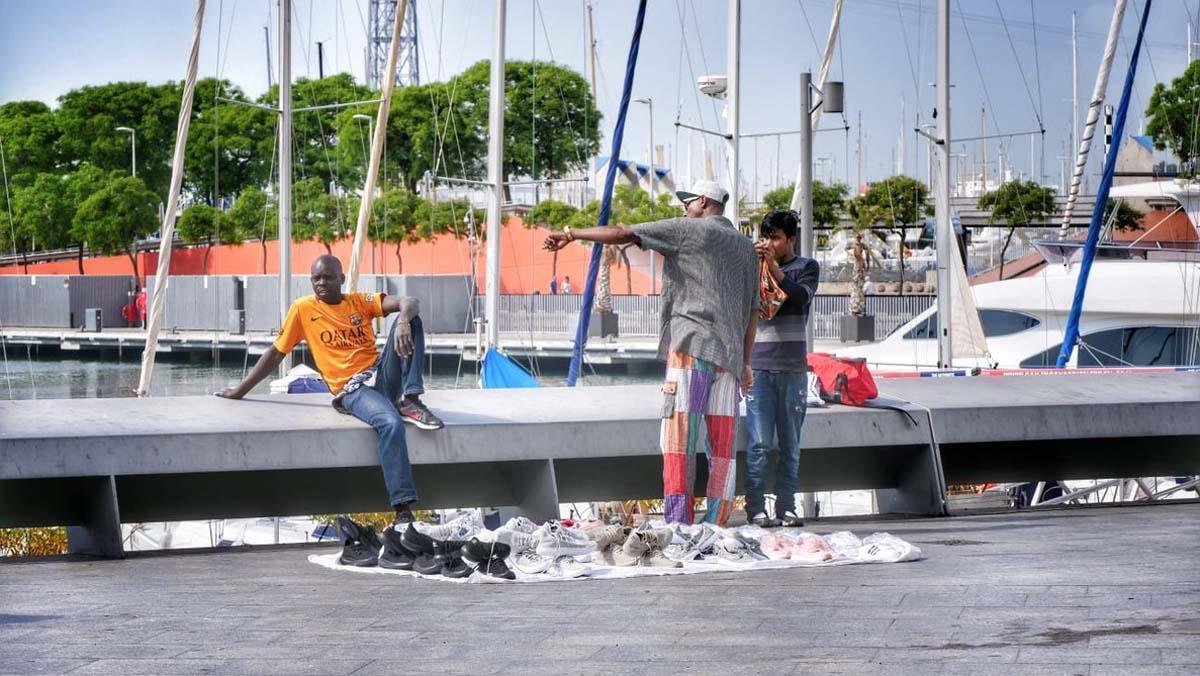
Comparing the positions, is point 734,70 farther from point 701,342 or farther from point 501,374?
point 701,342

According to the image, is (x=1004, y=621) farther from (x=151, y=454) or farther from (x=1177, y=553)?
(x=151, y=454)

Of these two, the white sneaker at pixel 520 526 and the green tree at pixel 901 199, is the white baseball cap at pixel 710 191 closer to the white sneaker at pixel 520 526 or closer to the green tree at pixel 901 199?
the white sneaker at pixel 520 526

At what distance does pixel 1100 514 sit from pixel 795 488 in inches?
83.1

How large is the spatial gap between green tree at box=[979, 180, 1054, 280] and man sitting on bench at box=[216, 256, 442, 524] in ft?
190

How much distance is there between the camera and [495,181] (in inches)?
899

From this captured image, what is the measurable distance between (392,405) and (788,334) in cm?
218

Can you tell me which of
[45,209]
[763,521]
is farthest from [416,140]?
[763,521]

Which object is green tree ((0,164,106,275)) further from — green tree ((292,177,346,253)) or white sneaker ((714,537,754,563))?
white sneaker ((714,537,754,563))

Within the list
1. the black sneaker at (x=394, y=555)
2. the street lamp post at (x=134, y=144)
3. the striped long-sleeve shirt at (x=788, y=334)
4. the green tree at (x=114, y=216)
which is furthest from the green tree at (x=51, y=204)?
the black sneaker at (x=394, y=555)

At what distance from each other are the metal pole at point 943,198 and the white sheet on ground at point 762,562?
15410 millimetres

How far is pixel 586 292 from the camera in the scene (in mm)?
18125

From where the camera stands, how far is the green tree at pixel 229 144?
262 ft

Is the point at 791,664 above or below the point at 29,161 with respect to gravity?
below

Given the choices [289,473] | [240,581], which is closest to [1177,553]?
[240,581]
